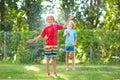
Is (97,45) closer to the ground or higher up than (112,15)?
closer to the ground

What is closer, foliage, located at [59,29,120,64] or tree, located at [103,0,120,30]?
foliage, located at [59,29,120,64]

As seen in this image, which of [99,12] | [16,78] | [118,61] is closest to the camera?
[16,78]

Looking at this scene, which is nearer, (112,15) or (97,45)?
(97,45)

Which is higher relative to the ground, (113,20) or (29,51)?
(113,20)

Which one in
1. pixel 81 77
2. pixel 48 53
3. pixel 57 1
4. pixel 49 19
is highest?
pixel 57 1

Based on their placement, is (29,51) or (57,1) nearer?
(29,51)

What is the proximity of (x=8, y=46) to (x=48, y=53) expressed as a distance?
7432 millimetres

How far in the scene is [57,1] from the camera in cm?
2742

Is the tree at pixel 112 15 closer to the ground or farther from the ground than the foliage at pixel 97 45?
farther from the ground

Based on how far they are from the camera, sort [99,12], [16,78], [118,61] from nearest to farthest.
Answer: [16,78]
[118,61]
[99,12]

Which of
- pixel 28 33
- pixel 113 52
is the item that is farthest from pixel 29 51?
pixel 113 52

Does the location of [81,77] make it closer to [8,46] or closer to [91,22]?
[8,46]

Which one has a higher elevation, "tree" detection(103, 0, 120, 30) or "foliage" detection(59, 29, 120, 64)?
"tree" detection(103, 0, 120, 30)

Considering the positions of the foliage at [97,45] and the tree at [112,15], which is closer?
the foliage at [97,45]
